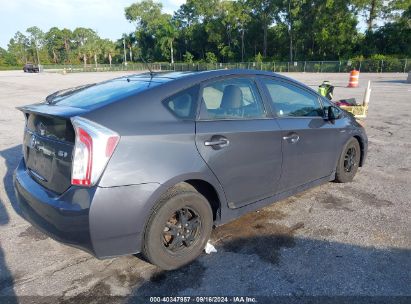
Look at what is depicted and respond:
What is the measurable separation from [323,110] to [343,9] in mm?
60904

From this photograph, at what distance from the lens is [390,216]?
3.89 metres

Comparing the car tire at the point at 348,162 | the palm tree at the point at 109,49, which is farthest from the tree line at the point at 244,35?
the car tire at the point at 348,162

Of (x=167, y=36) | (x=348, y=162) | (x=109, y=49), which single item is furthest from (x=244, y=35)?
(x=348, y=162)

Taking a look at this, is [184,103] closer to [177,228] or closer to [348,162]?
[177,228]

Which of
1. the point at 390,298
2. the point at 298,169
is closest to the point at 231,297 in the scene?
the point at 390,298

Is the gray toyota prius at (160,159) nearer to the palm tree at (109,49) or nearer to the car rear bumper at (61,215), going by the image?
the car rear bumper at (61,215)

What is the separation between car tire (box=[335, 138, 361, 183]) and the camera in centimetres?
465

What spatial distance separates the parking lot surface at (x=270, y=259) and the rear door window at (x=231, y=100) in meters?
1.21

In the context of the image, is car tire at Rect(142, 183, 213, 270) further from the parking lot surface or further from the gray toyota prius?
the parking lot surface

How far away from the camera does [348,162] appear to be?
15.9 feet

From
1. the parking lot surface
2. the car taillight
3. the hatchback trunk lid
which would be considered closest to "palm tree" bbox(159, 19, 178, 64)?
the parking lot surface

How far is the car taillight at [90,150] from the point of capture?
246 centimetres

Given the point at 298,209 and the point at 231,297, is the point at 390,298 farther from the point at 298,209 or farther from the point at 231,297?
the point at 298,209

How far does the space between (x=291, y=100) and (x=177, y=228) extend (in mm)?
1989
